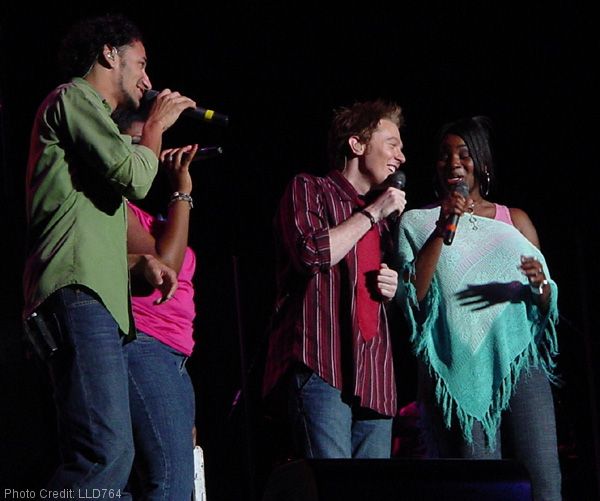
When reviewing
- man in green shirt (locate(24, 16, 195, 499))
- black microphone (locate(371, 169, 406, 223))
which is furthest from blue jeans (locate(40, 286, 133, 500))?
black microphone (locate(371, 169, 406, 223))

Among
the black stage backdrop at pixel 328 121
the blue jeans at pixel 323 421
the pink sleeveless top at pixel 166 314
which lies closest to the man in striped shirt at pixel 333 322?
the blue jeans at pixel 323 421

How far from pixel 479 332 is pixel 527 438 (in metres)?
0.33

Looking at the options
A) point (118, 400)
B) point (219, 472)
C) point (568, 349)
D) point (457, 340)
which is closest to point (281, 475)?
point (118, 400)

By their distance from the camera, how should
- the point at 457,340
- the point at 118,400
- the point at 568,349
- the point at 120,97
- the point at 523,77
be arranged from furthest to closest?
1. the point at 568,349
2. the point at 523,77
3. the point at 457,340
4. the point at 120,97
5. the point at 118,400

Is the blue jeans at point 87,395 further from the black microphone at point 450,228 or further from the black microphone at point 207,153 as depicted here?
the black microphone at point 450,228

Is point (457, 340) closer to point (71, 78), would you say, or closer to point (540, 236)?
point (71, 78)

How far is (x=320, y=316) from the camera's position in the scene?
2.48 m

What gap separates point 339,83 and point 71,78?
2.51 m

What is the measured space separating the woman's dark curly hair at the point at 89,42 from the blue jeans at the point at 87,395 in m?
0.71

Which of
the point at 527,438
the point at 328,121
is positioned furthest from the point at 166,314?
the point at 328,121

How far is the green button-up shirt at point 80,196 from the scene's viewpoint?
203 centimetres

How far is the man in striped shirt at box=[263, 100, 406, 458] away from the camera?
241cm

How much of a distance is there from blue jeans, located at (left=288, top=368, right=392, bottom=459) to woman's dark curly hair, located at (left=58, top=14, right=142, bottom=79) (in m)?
0.96

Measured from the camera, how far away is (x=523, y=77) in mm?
4574
